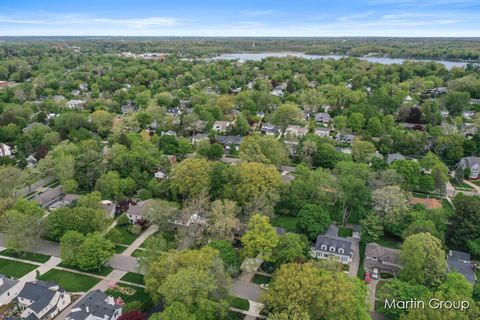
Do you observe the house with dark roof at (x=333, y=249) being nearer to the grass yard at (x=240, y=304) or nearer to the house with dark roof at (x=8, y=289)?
the grass yard at (x=240, y=304)

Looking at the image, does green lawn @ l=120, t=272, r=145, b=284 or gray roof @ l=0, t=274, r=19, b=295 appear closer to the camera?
gray roof @ l=0, t=274, r=19, b=295

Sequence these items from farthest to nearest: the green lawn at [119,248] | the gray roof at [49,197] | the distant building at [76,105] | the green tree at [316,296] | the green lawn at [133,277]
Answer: the distant building at [76,105] < the gray roof at [49,197] < the green lawn at [119,248] < the green lawn at [133,277] < the green tree at [316,296]

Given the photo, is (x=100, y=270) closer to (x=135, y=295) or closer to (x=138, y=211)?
(x=135, y=295)

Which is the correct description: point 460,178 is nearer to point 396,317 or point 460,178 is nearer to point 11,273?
point 396,317

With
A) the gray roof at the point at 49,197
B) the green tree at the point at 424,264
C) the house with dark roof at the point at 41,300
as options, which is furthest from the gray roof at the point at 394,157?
the gray roof at the point at 49,197

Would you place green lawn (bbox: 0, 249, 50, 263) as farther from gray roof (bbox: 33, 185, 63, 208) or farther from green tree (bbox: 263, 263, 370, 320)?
green tree (bbox: 263, 263, 370, 320)

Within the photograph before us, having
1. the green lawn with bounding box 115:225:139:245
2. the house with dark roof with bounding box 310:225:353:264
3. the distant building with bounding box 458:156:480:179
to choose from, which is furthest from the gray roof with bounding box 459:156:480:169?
the green lawn with bounding box 115:225:139:245

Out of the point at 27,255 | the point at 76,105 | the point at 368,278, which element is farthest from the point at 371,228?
the point at 76,105
